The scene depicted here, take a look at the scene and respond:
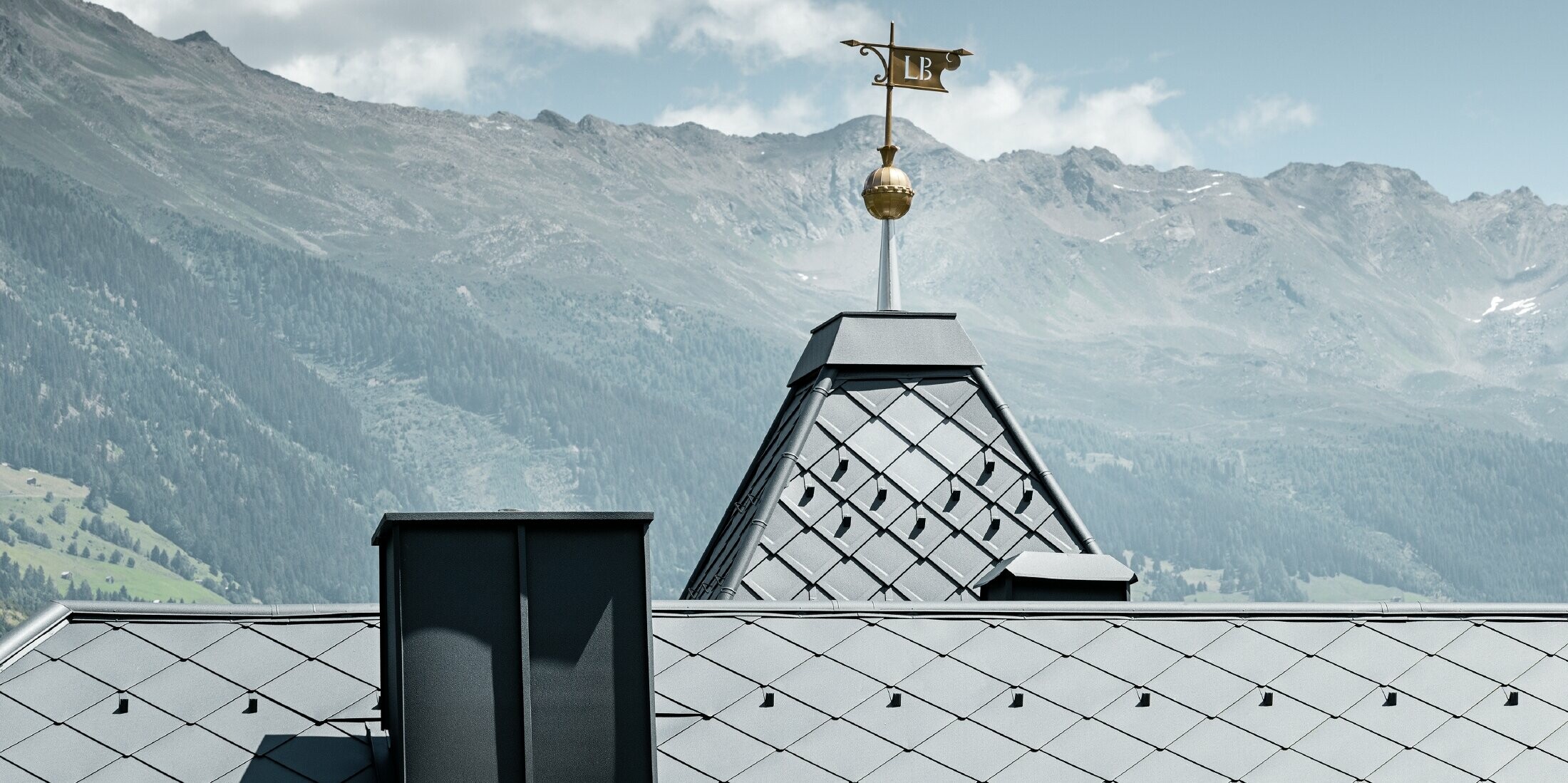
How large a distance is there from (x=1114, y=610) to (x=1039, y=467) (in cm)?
561

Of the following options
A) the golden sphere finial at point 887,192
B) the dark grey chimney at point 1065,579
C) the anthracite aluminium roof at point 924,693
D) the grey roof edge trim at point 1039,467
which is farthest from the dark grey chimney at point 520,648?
the golden sphere finial at point 887,192

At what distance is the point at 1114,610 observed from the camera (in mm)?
12188

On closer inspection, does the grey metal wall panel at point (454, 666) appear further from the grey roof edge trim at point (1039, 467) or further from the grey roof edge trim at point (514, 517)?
the grey roof edge trim at point (1039, 467)

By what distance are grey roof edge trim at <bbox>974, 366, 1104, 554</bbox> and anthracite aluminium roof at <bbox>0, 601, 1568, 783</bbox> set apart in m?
5.15

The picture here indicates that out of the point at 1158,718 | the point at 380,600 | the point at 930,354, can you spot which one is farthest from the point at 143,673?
the point at 930,354

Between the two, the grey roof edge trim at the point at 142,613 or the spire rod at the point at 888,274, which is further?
the spire rod at the point at 888,274

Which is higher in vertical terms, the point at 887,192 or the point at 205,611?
the point at 887,192

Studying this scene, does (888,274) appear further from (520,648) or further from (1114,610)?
(520,648)

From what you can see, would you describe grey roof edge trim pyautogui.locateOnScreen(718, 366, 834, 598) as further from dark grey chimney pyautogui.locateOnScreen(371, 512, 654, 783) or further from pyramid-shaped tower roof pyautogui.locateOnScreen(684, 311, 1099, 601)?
dark grey chimney pyautogui.locateOnScreen(371, 512, 654, 783)

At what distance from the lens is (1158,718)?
11453mm

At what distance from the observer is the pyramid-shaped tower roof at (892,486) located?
1664 centimetres

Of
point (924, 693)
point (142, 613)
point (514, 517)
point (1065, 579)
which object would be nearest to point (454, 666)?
point (514, 517)

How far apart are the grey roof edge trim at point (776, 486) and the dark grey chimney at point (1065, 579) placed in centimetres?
253

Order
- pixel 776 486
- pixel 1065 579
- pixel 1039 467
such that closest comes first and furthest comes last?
pixel 1065 579 → pixel 776 486 → pixel 1039 467
